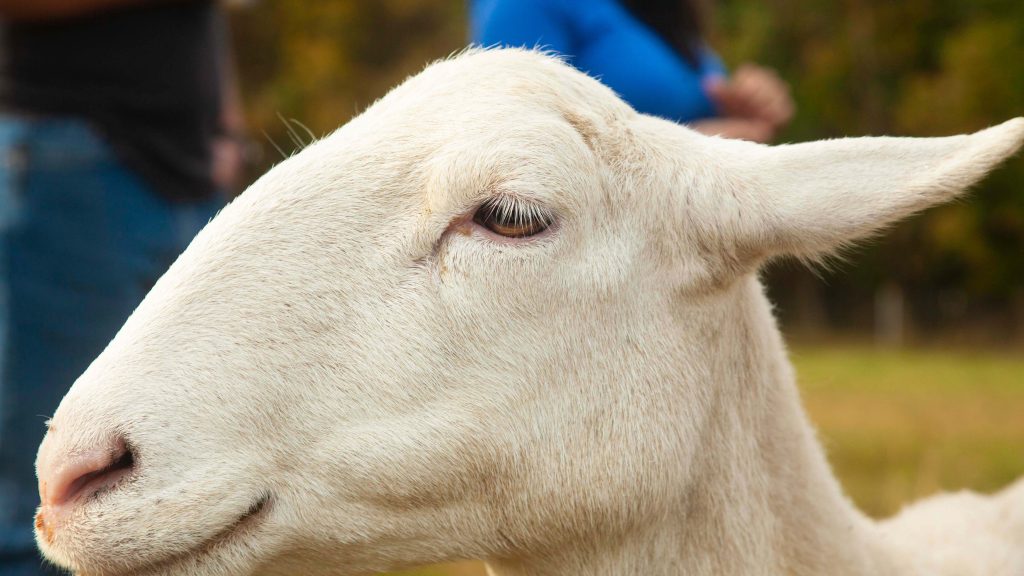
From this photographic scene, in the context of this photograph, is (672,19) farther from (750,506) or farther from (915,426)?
(915,426)

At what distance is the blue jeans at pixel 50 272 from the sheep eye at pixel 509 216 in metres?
1.79

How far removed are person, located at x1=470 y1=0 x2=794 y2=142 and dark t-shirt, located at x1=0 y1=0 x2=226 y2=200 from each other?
3.54 ft

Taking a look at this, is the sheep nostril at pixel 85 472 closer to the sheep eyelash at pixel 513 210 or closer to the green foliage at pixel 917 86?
the sheep eyelash at pixel 513 210

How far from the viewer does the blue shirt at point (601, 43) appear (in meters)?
3.78

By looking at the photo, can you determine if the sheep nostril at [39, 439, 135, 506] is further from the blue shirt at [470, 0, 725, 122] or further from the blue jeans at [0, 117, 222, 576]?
the blue shirt at [470, 0, 725, 122]

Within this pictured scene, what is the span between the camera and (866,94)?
32031 mm

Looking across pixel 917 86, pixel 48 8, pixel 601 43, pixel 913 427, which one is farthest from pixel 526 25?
pixel 917 86

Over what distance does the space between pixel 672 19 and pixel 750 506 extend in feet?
7.85

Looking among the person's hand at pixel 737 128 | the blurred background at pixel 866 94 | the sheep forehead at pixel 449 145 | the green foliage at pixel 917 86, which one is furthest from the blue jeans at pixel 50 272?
the green foliage at pixel 917 86

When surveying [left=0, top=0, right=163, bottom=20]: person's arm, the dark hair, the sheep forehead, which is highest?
the dark hair

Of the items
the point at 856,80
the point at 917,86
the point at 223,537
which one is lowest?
the point at 223,537

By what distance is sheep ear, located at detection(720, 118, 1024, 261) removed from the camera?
226cm

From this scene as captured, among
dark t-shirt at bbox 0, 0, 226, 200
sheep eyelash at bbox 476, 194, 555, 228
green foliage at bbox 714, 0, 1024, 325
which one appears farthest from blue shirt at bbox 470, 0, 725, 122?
green foliage at bbox 714, 0, 1024, 325

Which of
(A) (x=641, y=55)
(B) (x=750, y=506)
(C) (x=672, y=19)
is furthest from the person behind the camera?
(C) (x=672, y=19)
